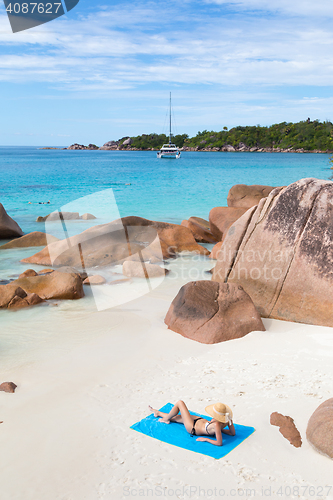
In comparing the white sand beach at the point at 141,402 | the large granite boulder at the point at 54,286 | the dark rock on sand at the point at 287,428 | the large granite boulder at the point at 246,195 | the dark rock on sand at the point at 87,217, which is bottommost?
the white sand beach at the point at 141,402

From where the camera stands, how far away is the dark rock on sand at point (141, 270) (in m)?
9.72

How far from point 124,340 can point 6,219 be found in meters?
10.0

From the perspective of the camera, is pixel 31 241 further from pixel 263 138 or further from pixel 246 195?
pixel 263 138

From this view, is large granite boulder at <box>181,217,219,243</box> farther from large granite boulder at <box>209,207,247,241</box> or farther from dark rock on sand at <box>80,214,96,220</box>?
dark rock on sand at <box>80,214,96,220</box>

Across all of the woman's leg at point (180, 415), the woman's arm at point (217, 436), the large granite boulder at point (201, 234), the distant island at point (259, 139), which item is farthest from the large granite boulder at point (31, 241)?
the distant island at point (259, 139)

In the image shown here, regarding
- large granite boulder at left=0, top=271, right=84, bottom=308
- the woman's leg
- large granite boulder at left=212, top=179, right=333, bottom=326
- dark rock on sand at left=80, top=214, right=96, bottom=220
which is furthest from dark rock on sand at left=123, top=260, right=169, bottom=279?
dark rock on sand at left=80, top=214, right=96, bottom=220

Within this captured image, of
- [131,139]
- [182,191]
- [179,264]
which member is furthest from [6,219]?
[131,139]

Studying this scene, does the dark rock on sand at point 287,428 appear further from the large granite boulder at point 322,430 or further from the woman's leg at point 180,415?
the woman's leg at point 180,415

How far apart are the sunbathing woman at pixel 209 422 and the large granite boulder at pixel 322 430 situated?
682 millimetres

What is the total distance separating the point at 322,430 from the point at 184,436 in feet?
4.00

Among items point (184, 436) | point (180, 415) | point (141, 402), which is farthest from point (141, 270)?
point (184, 436)

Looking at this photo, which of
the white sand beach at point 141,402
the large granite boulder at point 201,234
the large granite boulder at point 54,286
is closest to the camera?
the white sand beach at point 141,402

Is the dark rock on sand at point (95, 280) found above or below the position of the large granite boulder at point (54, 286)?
below

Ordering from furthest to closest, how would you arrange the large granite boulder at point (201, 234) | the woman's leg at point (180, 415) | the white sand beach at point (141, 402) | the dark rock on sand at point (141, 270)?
the large granite boulder at point (201, 234) → the dark rock on sand at point (141, 270) → the woman's leg at point (180, 415) → the white sand beach at point (141, 402)
